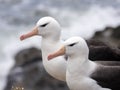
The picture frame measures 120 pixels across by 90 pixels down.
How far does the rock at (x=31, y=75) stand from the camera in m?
11.3

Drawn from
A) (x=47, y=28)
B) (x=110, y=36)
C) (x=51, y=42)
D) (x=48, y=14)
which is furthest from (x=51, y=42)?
(x=48, y=14)

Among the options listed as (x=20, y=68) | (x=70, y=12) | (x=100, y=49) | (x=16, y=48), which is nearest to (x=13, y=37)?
(x=16, y=48)

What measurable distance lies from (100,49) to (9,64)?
804cm

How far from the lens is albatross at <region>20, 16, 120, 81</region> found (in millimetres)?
6984

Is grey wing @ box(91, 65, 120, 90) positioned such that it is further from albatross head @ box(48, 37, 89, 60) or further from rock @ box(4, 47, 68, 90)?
rock @ box(4, 47, 68, 90)

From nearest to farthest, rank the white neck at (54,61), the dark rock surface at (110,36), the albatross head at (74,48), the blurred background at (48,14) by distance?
1. the albatross head at (74,48)
2. the white neck at (54,61)
3. the dark rock surface at (110,36)
4. the blurred background at (48,14)

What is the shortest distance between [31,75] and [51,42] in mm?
4748

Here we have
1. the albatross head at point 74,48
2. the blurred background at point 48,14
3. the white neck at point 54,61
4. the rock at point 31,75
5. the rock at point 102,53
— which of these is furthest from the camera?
the blurred background at point 48,14

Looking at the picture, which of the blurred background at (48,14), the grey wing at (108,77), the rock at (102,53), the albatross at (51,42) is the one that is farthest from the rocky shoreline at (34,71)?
the grey wing at (108,77)

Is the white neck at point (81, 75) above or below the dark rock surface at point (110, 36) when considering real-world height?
above

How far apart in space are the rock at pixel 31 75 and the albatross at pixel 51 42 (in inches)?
148

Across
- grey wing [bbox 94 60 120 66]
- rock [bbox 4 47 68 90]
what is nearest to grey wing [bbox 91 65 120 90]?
grey wing [bbox 94 60 120 66]

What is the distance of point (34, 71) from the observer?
38.6ft

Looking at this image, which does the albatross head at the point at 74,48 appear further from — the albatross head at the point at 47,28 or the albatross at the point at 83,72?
the albatross head at the point at 47,28
